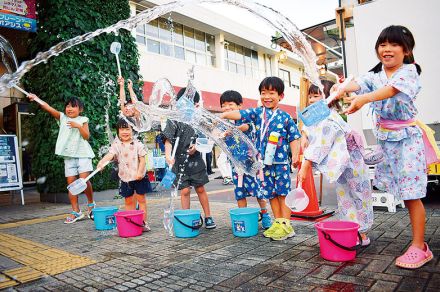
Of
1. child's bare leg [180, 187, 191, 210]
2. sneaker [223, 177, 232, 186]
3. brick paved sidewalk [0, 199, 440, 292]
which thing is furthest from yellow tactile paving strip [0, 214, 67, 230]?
sneaker [223, 177, 232, 186]

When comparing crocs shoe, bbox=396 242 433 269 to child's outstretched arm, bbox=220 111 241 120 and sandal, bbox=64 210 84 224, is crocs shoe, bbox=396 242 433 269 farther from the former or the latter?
sandal, bbox=64 210 84 224

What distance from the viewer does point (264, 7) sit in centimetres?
345

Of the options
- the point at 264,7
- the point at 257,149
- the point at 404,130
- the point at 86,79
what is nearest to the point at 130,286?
the point at 257,149

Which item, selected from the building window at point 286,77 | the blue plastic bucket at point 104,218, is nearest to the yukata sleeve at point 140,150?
the blue plastic bucket at point 104,218

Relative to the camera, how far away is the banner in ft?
22.0

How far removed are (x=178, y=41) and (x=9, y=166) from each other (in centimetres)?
1126

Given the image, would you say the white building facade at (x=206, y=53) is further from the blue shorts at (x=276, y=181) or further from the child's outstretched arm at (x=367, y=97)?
the child's outstretched arm at (x=367, y=97)

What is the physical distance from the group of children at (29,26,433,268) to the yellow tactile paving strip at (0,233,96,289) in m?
1.26

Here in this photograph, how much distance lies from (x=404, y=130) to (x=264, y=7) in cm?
192

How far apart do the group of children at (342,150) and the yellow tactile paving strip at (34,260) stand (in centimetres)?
126

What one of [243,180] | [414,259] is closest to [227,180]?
[243,180]

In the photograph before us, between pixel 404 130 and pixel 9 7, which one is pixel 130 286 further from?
pixel 9 7

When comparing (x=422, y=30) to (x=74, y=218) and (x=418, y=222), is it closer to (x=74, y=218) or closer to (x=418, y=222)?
(x=418, y=222)

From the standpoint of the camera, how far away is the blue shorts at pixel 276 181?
12.1 feet
